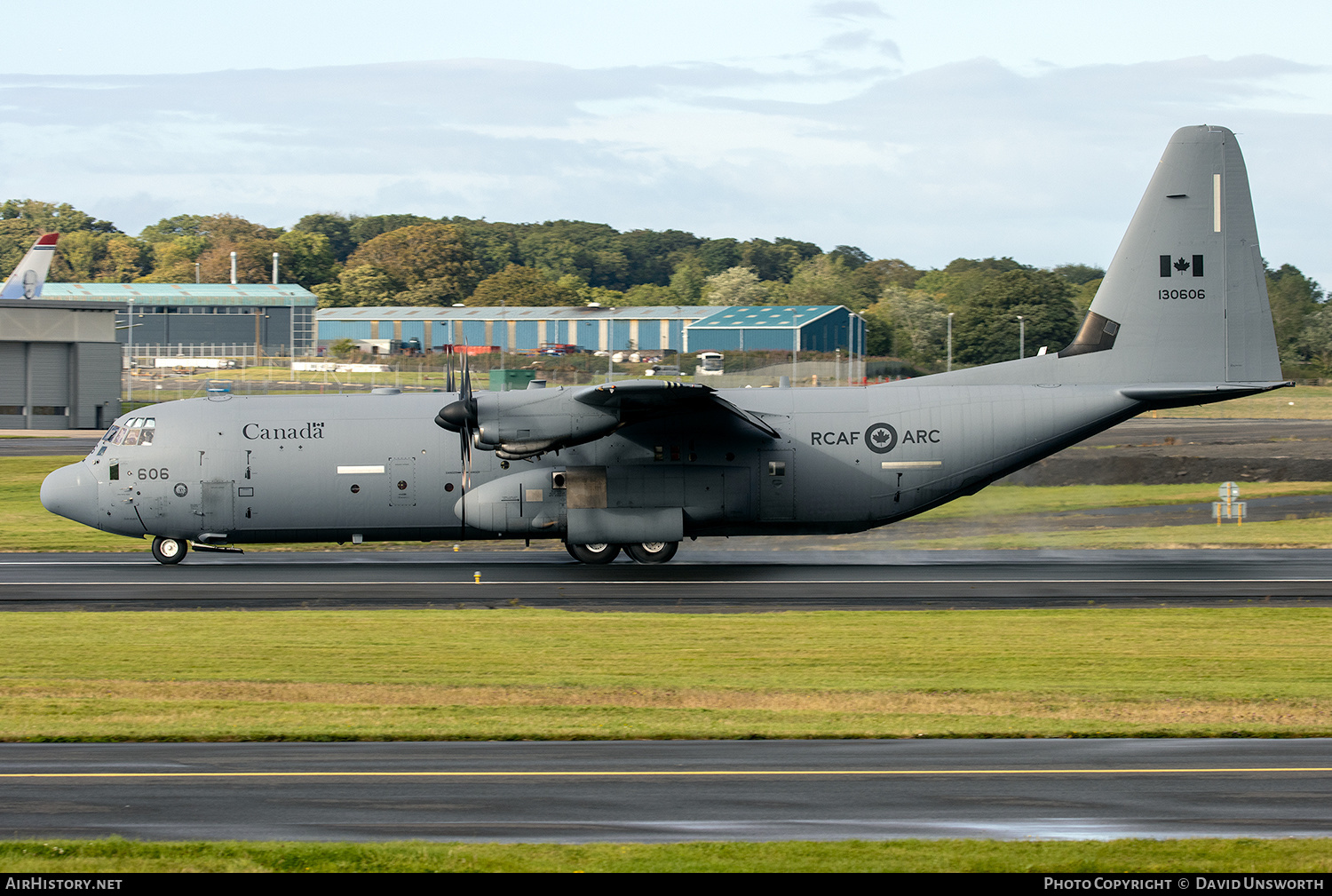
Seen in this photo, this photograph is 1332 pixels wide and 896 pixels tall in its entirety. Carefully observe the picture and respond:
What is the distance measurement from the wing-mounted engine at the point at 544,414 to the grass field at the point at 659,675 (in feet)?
14.7

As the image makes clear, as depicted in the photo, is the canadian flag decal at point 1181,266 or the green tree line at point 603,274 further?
the green tree line at point 603,274

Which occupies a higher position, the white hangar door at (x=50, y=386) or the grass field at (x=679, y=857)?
the white hangar door at (x=50, y=386)

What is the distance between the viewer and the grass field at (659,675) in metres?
12.6

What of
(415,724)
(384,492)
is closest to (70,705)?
(415,724)

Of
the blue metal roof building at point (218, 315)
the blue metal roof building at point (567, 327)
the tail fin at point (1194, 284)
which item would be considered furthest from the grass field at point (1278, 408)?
the blue metal roof building at point (218, 315)

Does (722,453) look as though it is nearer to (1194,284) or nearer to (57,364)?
(1194,284)

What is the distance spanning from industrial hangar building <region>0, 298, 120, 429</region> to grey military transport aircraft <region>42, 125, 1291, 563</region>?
127 ft

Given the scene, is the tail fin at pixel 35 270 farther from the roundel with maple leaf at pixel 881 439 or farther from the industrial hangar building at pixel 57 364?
the roundel with maple leaf at pixel 881 439

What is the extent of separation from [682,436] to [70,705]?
1427cm

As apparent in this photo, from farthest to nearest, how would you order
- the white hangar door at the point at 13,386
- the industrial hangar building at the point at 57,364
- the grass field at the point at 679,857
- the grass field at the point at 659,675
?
the white hangar door at the point at 13,386
the industrial hangar building at the point at 57,364
the grass field at the point at 659,675
the grass field at the point at 679,857

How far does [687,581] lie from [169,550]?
1173 cm

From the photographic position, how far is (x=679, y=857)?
805cm

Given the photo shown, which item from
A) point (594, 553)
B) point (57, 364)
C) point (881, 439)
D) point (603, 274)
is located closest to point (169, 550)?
point (594, 553)

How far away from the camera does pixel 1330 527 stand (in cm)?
3247
